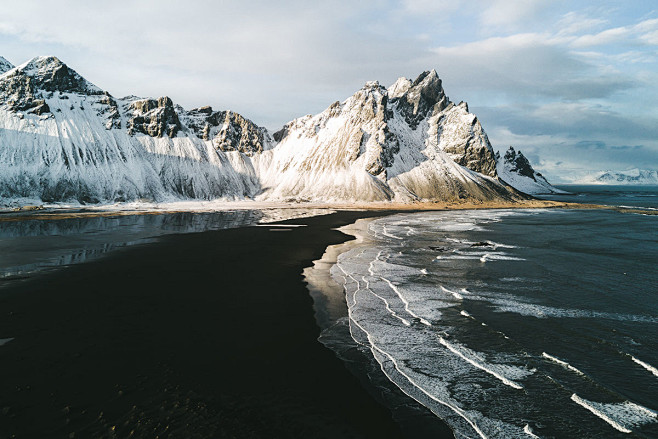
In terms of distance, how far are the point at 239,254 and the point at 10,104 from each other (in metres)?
179

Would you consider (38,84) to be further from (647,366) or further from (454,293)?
(647,366)

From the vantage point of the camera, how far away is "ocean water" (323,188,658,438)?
36.9ft

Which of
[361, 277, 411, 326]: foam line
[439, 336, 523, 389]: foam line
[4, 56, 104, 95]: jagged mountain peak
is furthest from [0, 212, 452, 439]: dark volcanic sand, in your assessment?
[4, 56, 104, 95]: jagged mountain peak

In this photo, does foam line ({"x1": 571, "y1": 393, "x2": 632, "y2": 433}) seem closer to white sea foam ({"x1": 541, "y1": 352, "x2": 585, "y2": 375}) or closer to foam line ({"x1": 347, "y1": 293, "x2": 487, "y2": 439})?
white sea foam ({"x1": 541, "y1": 352, "x2": 585, "y2": 375})

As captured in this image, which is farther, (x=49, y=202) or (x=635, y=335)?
(x=49, y=202)

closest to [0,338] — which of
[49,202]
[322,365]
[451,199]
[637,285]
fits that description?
[322,365]

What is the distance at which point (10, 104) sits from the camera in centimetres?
14625

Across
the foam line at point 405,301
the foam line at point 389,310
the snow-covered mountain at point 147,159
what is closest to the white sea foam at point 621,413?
the foam line at point 405,301

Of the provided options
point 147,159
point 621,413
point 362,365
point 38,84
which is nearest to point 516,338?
point 621,413

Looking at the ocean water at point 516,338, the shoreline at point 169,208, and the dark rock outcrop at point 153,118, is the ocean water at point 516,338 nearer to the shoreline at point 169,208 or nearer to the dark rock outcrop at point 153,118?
the shoreline at point 169,208

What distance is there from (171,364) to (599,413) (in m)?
16.3

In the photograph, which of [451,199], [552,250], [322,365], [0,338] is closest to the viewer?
[322,365]

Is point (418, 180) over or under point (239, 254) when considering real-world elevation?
over

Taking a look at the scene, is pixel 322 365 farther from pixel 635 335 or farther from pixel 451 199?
pixel 451 199
